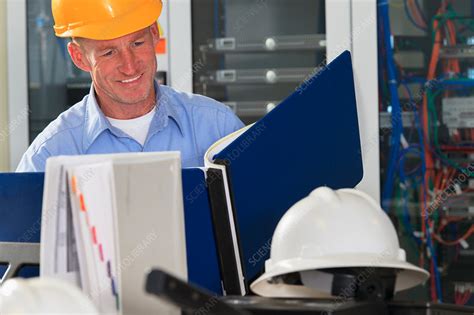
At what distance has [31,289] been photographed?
100cm

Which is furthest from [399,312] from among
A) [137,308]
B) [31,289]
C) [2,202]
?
[2,202]

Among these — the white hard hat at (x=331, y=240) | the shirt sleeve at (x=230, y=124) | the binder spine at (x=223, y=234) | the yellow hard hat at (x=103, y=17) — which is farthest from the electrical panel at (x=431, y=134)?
the white hard hat at (x=331, y=240)

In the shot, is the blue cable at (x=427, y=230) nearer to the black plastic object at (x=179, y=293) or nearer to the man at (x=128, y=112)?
the man at (x=128, y=112)

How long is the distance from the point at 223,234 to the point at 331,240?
0.33m

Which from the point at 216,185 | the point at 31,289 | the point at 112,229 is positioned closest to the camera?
the point at 31,289

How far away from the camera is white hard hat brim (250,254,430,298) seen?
1267mm

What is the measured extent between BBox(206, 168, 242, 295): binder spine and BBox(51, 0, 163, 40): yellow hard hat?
2.11 feet

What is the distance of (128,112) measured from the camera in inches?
93.4

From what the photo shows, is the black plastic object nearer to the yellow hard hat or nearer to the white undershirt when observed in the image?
the yellow hard hat

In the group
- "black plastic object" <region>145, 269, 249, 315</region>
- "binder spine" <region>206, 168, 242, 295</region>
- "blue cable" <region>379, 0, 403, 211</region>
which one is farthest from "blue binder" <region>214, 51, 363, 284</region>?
"blue cable" <region>379, 0, 403, 211</region>

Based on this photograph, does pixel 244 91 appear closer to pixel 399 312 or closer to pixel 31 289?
pixel 399 312

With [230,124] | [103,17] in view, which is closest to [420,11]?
[230,124]

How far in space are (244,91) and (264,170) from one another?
6.47ft

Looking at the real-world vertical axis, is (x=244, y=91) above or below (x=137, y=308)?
above
